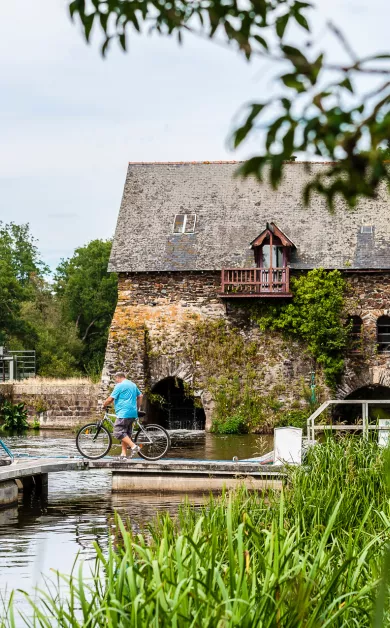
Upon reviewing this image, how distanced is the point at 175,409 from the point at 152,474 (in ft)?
56.7

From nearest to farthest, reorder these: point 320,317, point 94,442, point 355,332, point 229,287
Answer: point 94,442, point 320,317, point 229,287, point 355,332

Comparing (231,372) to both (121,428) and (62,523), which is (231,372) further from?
(62,523)

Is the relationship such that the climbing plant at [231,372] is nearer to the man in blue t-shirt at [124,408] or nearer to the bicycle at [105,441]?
the bicycle at [105,441]

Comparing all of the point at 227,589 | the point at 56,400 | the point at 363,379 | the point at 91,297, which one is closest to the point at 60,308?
the point at 91,297

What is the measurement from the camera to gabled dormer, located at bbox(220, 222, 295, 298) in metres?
30.3

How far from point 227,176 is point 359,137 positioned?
31.0 meters

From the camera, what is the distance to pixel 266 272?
30.9 metres

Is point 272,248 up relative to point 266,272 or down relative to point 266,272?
up

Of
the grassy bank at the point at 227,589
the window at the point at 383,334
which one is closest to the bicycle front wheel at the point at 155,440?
the grassy bank at the point at 227,589

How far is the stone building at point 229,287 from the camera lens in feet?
101

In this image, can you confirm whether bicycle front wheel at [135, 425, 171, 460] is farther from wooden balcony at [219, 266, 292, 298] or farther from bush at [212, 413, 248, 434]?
wooden balcony at [219, 266, 292, 298]

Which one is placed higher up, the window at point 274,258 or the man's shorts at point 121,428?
the window at point 274,258

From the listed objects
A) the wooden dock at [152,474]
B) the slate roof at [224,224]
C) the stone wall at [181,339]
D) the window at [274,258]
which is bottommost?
the wooden dock at [152,474]

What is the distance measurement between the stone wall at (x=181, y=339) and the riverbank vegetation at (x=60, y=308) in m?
21.0
